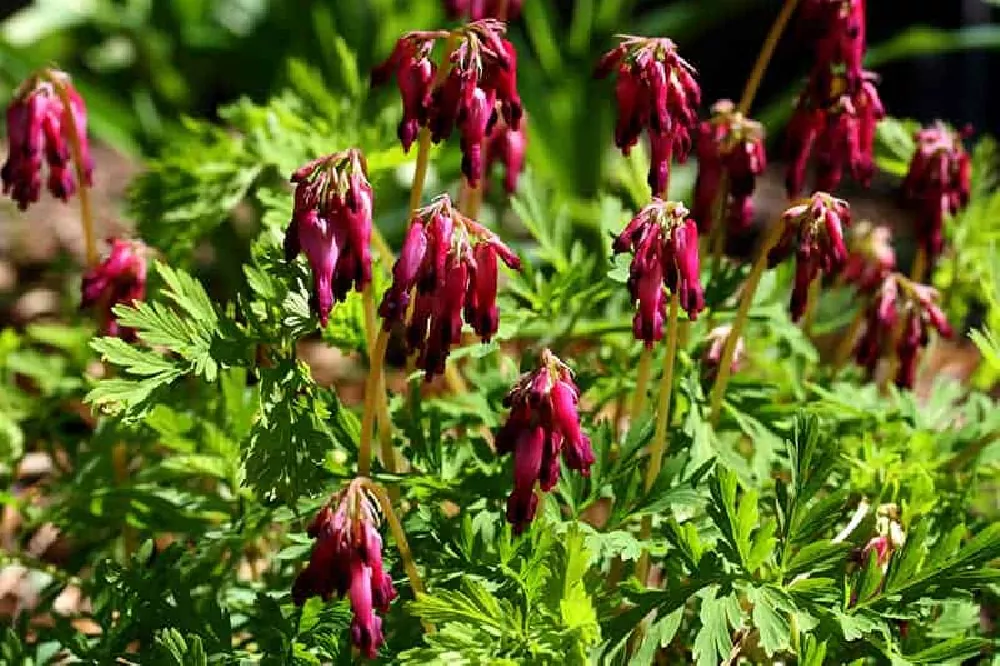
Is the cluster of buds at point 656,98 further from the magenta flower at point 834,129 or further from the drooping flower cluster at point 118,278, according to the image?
the drooping flower cluster at point 118,278

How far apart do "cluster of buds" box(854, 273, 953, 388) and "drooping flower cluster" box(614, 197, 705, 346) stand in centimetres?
71

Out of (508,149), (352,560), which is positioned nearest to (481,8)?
(508,149)

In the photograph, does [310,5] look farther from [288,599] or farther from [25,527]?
[288,599]

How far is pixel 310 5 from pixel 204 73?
0.71m

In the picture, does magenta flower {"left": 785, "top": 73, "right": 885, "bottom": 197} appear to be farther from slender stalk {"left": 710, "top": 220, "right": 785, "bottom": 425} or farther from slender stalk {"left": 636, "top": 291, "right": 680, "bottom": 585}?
slender stalk {"left": 636, "top": 291, "right": 680, "bottom": 585}

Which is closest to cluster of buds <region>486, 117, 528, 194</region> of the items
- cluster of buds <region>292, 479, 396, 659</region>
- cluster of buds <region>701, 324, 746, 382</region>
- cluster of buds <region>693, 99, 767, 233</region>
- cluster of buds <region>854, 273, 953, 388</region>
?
cluster of buds <region>693, 99, 767, 233</region>

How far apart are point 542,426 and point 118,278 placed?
969mm

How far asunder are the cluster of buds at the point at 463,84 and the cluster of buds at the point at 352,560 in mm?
490

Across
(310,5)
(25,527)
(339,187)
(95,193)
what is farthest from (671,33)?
(339,187)

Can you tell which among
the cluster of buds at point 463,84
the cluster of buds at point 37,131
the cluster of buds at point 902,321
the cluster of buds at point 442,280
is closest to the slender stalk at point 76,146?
the cluster of buds at point 37,131

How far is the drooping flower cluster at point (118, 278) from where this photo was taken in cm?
227

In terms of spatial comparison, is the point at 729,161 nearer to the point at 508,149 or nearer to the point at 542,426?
the point at 508,149

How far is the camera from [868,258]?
2.65 m

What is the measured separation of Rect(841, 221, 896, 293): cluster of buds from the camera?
261 cm
